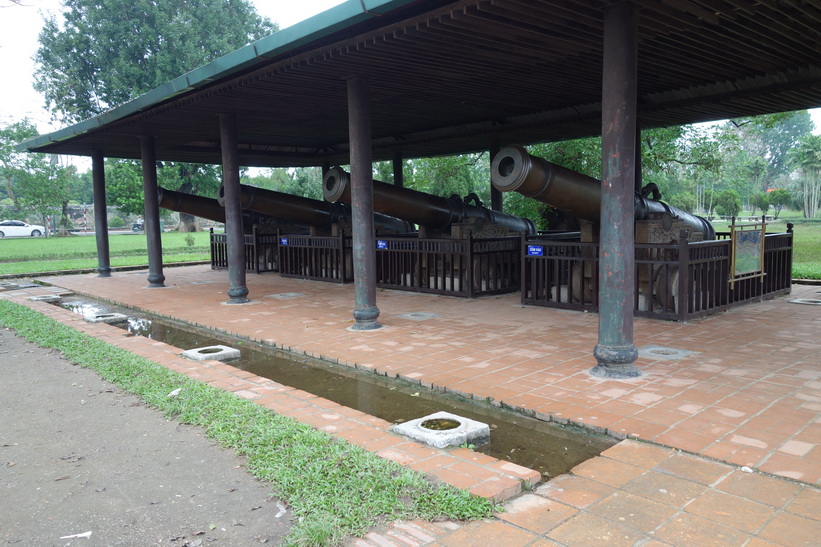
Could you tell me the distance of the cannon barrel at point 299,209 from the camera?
40.4 feet

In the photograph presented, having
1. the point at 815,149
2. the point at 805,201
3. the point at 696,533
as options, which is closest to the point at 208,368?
the point at 696,533

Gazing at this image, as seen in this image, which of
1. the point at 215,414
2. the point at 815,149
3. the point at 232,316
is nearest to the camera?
the point at 215,414

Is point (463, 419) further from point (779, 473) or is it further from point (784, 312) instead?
point (784, 312)

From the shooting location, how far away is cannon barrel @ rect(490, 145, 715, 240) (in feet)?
22.4

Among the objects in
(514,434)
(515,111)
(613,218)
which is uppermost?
(515,111)

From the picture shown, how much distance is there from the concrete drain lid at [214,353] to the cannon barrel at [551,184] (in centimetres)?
356

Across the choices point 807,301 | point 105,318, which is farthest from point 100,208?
point 807,301

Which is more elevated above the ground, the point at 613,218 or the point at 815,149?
the point at 815,149

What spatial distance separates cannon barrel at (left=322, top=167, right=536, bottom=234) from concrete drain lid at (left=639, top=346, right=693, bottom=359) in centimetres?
529

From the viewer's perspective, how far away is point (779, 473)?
3.07 m

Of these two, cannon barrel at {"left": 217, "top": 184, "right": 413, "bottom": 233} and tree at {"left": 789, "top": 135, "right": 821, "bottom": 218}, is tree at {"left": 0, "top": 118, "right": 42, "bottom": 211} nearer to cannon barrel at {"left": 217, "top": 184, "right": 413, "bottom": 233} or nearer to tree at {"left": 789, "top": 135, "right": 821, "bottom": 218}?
cannon barrel at {"left": 217, "top": 184, "right": 413, "bottom": 233}

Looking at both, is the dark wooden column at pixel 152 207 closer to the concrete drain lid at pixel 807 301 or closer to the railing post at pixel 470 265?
the railing post at pixel 470 265

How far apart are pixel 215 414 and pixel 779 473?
3509mm

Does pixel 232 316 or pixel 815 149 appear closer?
pixel 232 316
